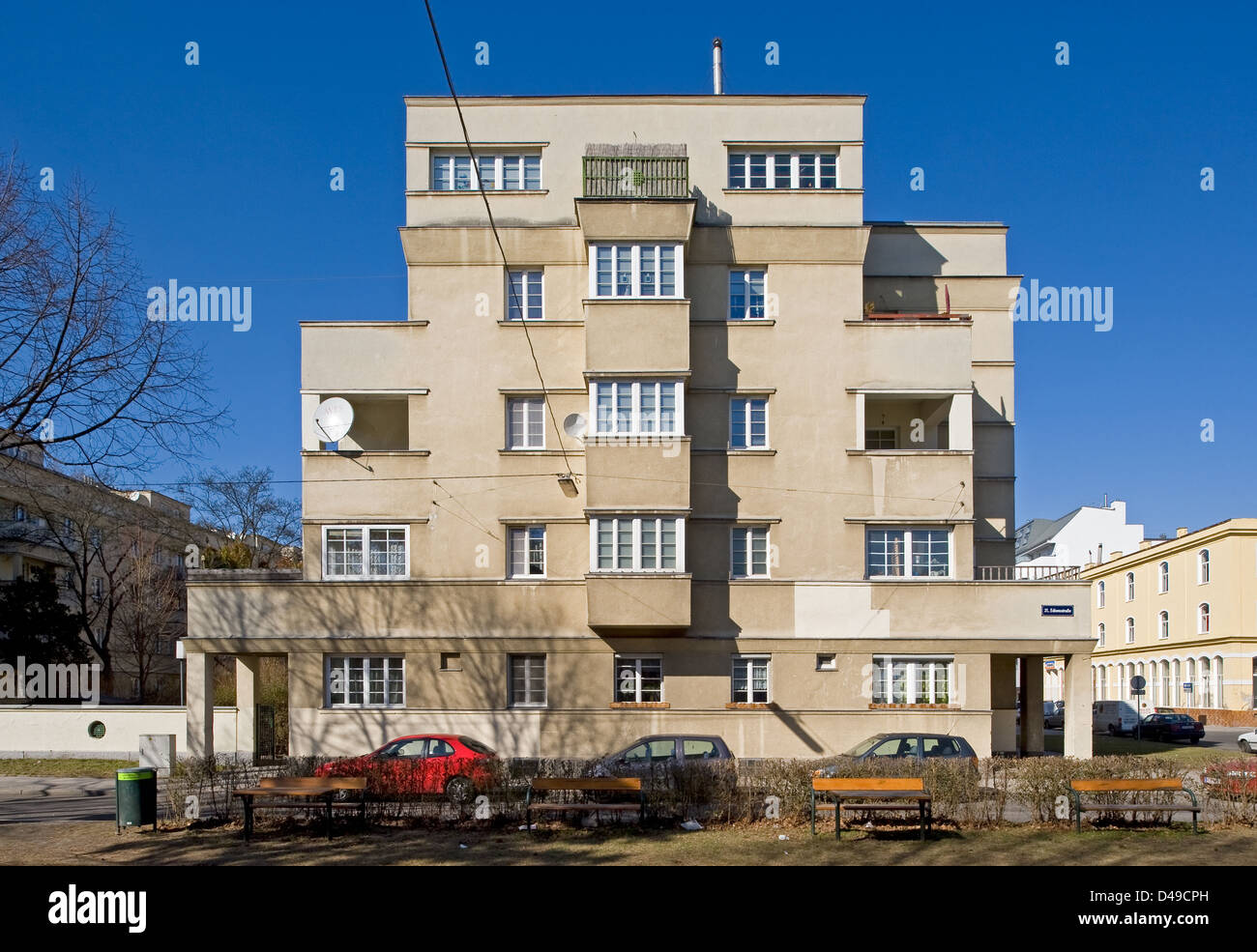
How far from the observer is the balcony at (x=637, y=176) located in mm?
28906

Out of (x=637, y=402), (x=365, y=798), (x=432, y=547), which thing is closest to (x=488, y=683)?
(x=432, y=547)

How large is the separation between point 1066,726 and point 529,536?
14764 millimetres

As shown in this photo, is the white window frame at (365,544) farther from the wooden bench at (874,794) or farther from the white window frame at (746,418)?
the wooden bench at (874,794)

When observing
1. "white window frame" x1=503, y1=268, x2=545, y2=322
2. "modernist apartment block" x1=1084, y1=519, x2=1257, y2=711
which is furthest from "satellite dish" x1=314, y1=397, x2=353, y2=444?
"modernist apartment block" x1=1084, y1=519, x2=1257, y2=711

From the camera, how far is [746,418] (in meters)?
29.5

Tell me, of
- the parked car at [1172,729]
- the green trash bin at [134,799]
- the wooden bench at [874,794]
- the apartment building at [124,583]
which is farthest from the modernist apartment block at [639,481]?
the apartment building at [124,583]

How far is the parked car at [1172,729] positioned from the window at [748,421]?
26009 millimetres

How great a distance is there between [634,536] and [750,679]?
4923 mm

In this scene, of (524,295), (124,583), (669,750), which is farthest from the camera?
(124,583)

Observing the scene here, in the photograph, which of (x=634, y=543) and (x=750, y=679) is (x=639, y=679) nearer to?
(x=750, y=679)

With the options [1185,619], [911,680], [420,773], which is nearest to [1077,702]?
[911,680]

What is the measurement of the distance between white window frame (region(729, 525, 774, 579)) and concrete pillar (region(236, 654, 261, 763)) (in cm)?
1338
